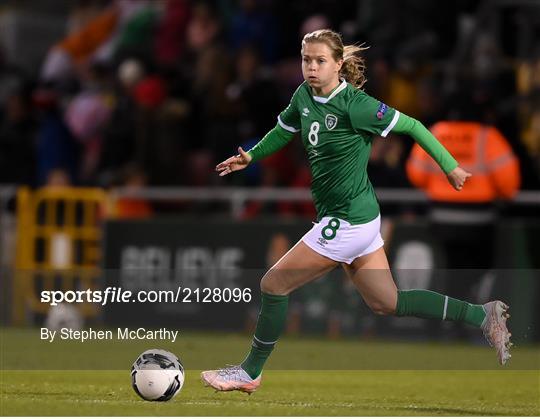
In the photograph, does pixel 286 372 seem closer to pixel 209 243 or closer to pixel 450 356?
pixel 450 356

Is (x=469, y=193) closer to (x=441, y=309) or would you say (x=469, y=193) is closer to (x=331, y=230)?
(x=441, y=309)

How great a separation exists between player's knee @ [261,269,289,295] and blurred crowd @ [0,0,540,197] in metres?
6.01

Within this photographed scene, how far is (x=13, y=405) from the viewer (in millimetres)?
9578

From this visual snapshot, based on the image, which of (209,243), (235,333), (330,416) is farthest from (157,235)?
(330,416)

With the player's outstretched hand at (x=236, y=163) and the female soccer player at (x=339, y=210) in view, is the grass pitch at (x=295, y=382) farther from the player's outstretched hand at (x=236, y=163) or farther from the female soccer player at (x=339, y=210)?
the player's outstretched hand at (x=236, y=163)

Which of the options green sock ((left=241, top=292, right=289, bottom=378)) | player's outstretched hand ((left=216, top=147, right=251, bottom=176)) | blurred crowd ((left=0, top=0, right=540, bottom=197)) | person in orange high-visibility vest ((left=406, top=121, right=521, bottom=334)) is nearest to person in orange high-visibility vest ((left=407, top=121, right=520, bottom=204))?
person in orange high-visibility vest ((left=406, top=121, right=521, bottom=334))

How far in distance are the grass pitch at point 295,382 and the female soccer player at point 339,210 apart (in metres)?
0.54

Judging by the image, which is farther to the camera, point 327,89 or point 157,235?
point 157,235

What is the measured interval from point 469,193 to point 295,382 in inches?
155

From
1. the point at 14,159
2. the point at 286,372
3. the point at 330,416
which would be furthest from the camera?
the point at 14,159

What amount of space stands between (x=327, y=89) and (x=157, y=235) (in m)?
7.61

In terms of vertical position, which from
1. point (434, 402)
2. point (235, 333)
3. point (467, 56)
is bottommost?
point (235, 333)

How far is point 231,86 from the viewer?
1903 cm

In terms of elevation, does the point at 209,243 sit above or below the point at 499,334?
below
